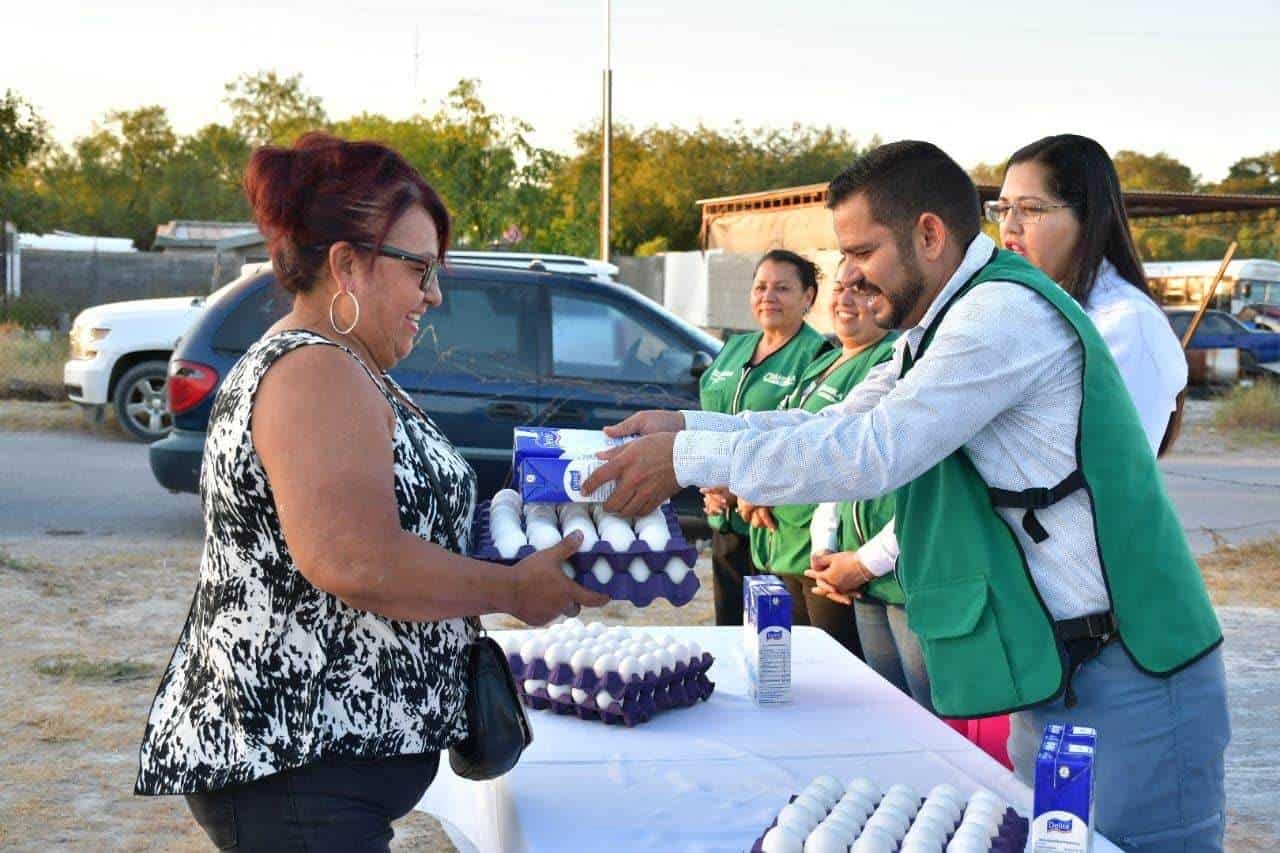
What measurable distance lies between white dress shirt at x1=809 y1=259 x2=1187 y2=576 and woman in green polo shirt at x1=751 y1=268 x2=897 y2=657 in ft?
4.67

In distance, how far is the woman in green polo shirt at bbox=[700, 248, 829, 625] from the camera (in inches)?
225

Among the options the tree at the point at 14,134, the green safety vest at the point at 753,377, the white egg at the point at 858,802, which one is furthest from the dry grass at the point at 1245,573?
the tree at the point at 14,134

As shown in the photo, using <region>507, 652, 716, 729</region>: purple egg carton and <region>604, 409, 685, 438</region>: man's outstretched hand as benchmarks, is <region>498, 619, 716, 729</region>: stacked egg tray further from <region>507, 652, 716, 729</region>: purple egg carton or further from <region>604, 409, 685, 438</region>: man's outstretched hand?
<region>604, 409, 685, 438</region>: man's outstretched hand

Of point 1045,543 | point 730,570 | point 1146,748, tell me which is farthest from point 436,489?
point 730,570

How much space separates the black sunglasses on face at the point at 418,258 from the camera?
2361 millimetres

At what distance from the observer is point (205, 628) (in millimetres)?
2320

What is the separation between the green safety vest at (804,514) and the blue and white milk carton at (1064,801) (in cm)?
268

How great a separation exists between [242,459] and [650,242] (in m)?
40.6

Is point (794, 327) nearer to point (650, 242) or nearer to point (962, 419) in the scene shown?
point (962, 419)

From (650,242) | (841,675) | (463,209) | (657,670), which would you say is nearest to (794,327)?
(841,675)

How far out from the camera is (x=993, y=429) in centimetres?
267

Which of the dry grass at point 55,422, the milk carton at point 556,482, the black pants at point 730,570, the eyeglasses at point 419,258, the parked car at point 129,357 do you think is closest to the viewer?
the eyeglasses at point 419,258

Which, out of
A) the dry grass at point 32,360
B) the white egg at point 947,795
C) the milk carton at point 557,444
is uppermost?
the milk carton at point 557,444

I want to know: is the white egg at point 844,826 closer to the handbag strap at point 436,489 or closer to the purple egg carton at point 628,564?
the purple egg carton at point 628,564
